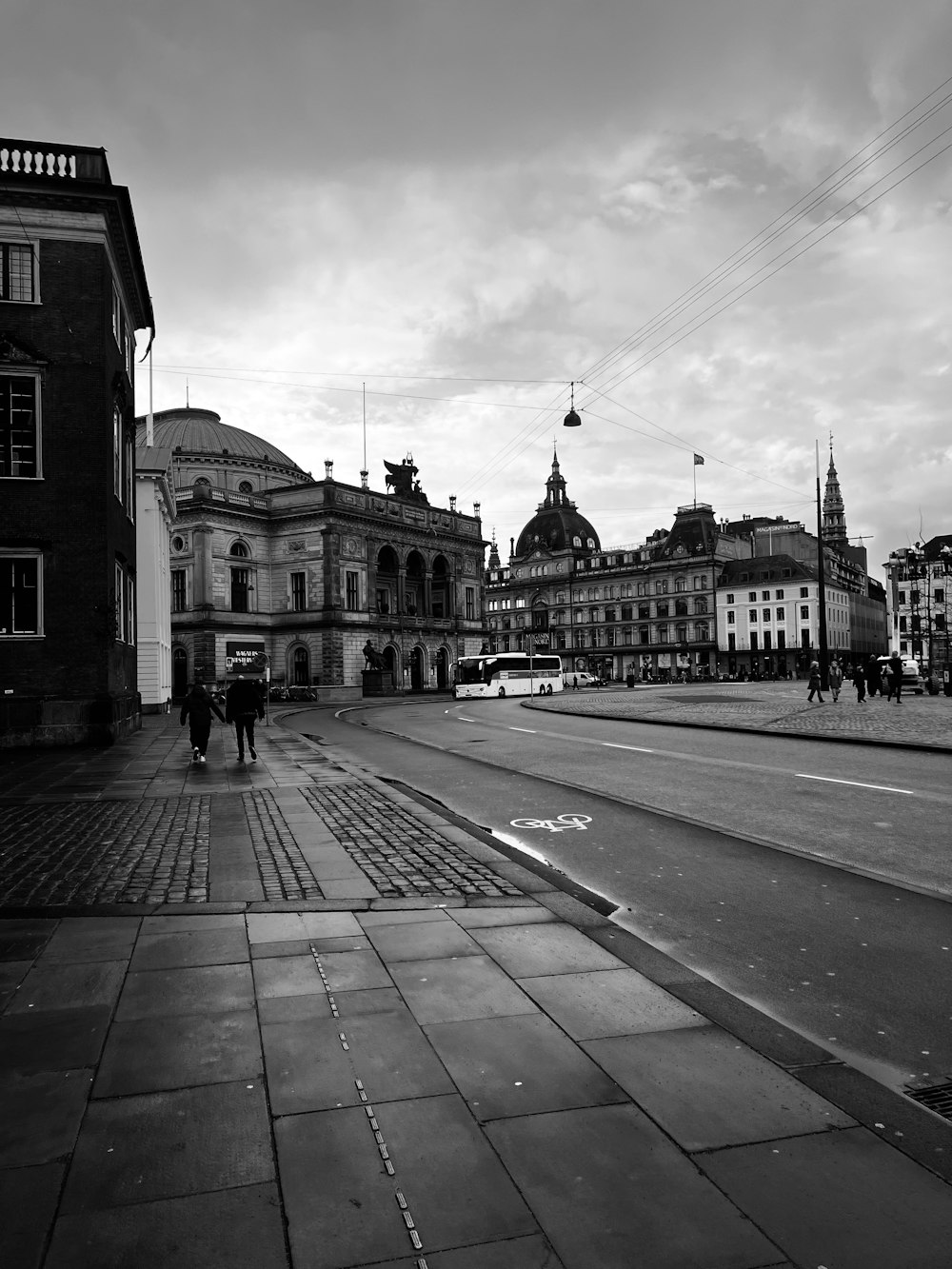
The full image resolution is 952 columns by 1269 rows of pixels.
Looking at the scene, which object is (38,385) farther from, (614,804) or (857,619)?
(857,619)

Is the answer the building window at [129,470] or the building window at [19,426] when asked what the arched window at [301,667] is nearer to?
the building window at [129,470]

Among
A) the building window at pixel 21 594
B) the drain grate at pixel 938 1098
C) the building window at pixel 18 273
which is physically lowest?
the drain grate at pixel 938 1098

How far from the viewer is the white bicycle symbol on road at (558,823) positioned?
33.4 ft

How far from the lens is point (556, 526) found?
14100 centimetres

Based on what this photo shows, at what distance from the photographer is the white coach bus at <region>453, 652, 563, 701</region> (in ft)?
226

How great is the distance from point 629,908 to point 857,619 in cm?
13636

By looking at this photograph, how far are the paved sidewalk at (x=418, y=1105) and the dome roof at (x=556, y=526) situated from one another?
132 metres

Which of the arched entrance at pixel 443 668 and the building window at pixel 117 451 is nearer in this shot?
the building window at pixel 117 451

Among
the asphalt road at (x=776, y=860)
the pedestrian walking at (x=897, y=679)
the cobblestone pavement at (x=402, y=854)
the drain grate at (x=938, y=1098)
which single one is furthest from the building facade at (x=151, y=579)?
the drain grate at (x=938, y=1098)

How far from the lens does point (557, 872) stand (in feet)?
25.1

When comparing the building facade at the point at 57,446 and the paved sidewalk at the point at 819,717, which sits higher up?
the building facade at the point at 57,446

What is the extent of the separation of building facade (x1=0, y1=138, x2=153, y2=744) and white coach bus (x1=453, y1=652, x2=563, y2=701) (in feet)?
150

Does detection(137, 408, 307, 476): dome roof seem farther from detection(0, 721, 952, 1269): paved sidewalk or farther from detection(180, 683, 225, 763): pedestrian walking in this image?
detection(0, 721, 952, 1269): paved sidewalk

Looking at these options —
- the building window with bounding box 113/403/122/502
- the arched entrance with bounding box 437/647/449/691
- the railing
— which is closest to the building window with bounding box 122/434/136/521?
the building window with bounding box 113/403/122/502
